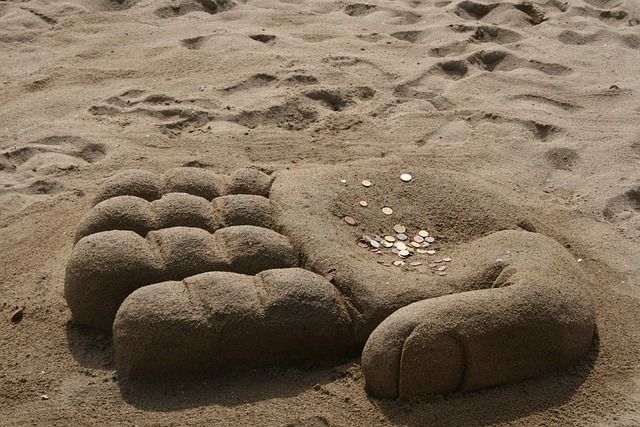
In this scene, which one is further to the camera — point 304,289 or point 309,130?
point 309,130

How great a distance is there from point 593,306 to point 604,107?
1.61 meters

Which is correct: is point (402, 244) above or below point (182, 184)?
below

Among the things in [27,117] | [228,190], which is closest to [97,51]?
[27,117]

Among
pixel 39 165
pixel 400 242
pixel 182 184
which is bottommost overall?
pixel 39 165

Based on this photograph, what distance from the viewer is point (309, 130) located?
3.64 metres

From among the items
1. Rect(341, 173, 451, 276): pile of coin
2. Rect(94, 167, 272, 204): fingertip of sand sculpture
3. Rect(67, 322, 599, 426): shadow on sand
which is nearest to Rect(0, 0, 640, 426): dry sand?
Rect(67, 322, 599, 426): shadow on sand

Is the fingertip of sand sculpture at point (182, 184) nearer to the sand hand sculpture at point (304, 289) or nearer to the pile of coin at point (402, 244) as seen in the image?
the sand hand sculpture at point (304, 289)

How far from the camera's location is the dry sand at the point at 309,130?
227cm

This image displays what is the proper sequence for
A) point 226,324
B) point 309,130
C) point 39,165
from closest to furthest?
point 226,324 → point 39,165 → point 309,130

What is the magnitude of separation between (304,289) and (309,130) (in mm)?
1365

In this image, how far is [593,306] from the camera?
99.7 inches

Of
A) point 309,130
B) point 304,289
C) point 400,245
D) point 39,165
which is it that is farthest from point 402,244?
point 39,165

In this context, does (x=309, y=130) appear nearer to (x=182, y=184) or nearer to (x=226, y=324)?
(x=182, y=184)

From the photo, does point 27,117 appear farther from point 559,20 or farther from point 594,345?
point 559,20
